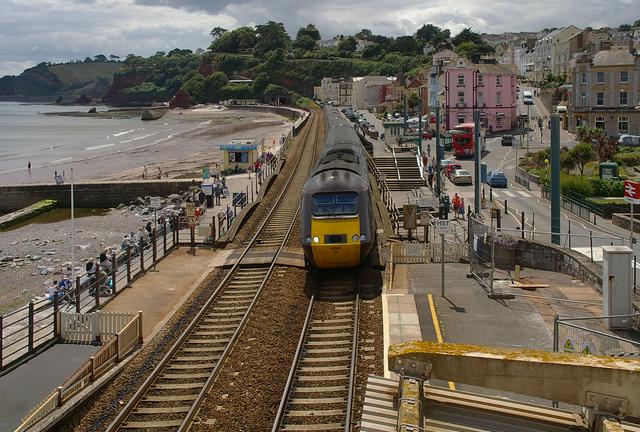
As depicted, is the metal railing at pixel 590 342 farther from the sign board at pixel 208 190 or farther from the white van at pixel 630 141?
the white van at pixel 630 141

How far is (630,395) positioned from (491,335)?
8.21 meters

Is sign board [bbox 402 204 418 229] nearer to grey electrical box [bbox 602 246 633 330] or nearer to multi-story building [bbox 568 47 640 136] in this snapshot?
grey electrical box [bbox 602 246 633 330]

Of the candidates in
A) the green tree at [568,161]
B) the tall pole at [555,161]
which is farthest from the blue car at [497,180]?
the tall pole at [555,161]

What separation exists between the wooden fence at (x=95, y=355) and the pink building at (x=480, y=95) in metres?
66.1

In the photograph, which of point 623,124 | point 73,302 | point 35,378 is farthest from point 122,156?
point 35,378

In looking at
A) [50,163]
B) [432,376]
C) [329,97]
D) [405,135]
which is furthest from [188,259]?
[329,97]

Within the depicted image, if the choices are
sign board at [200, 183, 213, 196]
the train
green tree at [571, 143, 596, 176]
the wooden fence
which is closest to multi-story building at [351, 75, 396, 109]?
green tree at [571, 143, 596, 176]

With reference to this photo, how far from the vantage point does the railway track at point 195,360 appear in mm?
11969

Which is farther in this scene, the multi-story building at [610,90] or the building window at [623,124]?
the building window at [623,124]

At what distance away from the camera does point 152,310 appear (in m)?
18.5

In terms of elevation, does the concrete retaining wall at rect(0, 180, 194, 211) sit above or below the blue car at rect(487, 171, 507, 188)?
below

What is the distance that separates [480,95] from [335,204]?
64386 millimetres

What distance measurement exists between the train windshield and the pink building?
60779 millimetres

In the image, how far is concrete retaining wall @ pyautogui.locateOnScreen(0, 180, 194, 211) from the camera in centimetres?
5072
